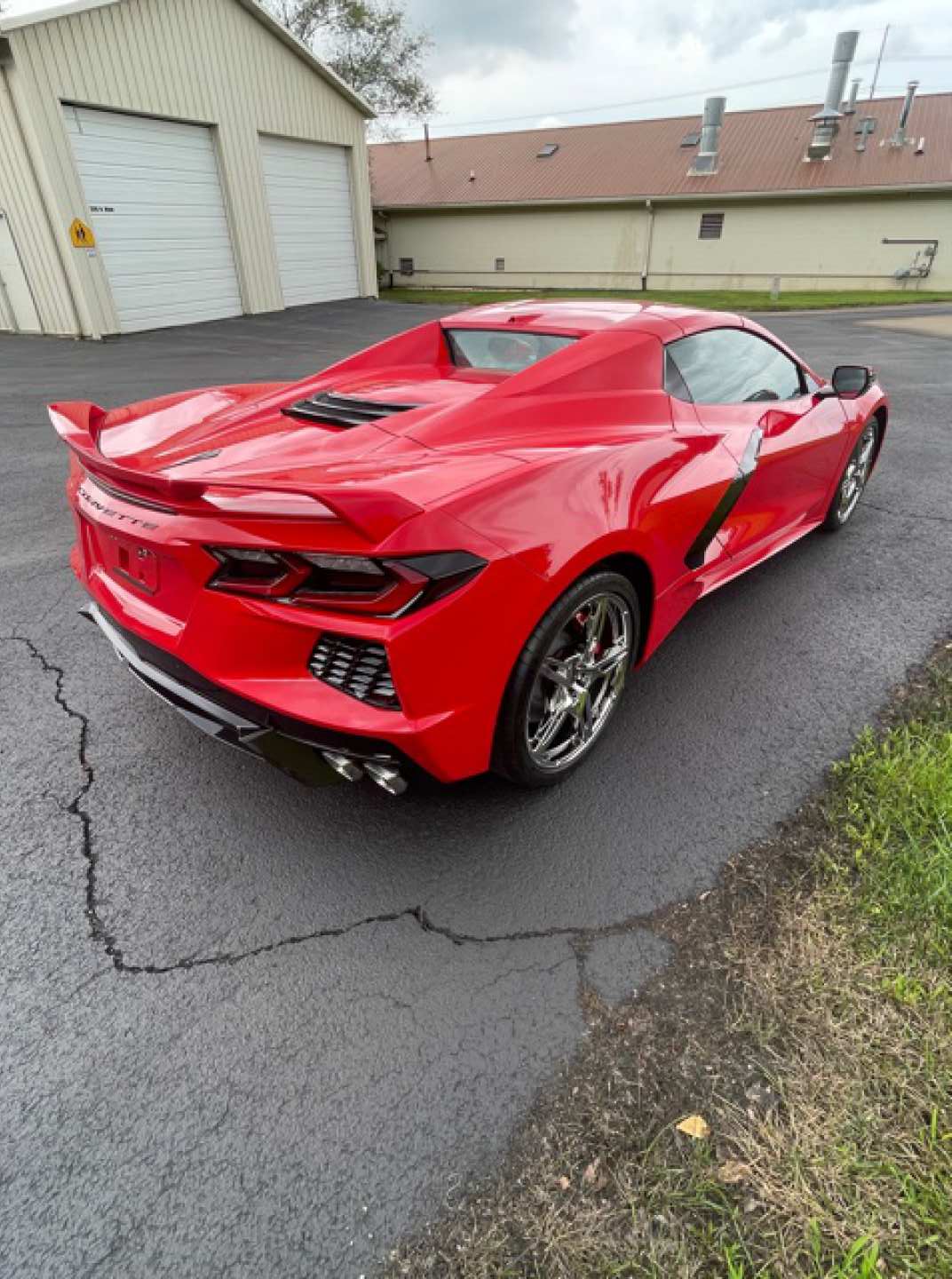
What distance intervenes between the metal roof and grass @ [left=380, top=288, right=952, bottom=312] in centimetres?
505

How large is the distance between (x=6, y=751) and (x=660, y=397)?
2.71m

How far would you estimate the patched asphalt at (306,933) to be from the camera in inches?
55.1

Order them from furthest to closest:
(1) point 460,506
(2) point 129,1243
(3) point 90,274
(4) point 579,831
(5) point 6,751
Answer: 1. (3) point 90,274
2. (5) point 6,751
3. (4) point 579,831
4. (1) point 460,506
5. (2) point 129,1243

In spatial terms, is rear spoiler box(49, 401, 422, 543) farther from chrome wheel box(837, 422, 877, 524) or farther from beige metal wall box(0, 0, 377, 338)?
beige metal wall box(0, 0, 377, 338)

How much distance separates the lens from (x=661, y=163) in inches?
1050

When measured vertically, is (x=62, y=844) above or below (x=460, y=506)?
below

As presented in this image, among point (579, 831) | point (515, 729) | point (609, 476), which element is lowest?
point (579, 831)

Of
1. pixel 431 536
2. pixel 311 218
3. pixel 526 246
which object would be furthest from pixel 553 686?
pixel 526 246

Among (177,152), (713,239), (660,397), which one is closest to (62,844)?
(660,397)

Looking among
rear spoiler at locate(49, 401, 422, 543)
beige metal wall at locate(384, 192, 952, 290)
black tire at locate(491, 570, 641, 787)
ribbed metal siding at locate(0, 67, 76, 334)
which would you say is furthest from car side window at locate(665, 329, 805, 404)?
beige metal wall at locate(384, 192, 952, 290)

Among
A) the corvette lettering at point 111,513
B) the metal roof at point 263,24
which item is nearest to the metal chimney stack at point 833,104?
the metal roof at point 263,24

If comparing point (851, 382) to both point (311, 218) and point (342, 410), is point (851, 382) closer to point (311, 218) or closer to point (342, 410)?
point (342, 410)

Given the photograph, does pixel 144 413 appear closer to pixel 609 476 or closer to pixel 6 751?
pixel 6 751

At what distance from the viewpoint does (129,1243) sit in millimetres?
1324
